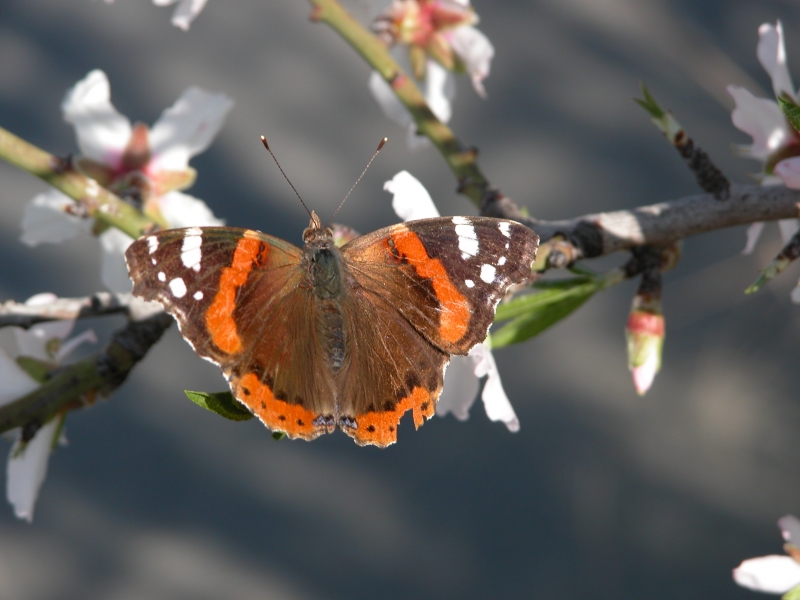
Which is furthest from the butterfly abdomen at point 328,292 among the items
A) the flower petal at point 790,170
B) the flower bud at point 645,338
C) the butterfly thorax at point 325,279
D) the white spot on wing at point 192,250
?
the flower petal at point 790,170

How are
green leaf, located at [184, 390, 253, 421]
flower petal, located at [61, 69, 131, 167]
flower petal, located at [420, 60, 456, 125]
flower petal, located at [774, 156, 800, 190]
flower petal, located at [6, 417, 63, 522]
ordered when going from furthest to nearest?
1. flower petal, located at [420, 60, 456, 125]
2. flower petal, located at [61, 69, 131, 167]
3. flower petal, located at [6, 417, 63, 522]
4. flower petal, located at [774, 156, 800, 190]
5. green leaf, located at [184, 390, 253, 421]

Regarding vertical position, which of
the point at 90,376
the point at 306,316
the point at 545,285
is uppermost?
the point at 545,285

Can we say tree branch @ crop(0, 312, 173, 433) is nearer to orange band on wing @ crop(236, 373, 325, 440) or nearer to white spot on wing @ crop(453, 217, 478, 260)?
orange band on wing @ crop(236, 373, 325, 440)

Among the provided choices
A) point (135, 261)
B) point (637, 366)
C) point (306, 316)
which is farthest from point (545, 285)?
point (135, 261)

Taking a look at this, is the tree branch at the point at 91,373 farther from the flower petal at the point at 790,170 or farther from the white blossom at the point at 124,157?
the flower petal at the point at 790,170

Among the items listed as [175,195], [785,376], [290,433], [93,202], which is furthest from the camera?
[785,376]

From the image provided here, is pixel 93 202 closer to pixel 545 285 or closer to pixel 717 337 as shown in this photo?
pixel 545 285

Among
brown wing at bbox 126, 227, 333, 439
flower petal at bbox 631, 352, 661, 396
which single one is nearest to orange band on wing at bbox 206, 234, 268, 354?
brown wing at bbox 126, 227, 333, 439
